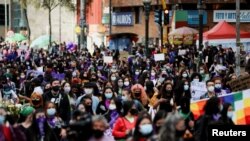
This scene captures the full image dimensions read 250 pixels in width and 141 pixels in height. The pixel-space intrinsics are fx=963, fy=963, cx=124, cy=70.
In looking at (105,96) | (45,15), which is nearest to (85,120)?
(105,96)

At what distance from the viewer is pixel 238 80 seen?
22375 mm

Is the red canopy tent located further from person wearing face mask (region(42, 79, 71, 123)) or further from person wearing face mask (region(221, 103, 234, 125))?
person wearing face mask (region(221, 103, 234, 125))

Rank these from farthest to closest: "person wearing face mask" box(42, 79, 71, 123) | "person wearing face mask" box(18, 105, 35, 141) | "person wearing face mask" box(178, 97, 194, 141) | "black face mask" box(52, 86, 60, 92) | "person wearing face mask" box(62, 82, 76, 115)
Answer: "black face mask" box(52, 86, 60, 92) < "person wearing face mask" box(62, 82, 76, 115) < "person wearing face mask" box(42, 79, 71, 123) < "person wearing face mask" box(18, 105, 35, 141) < "person wearing face mask" box(178, 97, 194, 141)

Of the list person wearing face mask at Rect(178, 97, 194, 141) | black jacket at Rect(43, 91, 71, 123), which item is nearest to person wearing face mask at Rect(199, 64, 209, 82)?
black jacket at Rect(43, 91, 71, 123)

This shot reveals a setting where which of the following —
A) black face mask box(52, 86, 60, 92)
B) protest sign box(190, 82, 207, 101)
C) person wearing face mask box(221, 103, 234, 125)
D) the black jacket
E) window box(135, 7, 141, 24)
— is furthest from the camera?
window box(135, 7, 141, 24)

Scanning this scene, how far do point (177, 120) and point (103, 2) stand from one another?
229 feet

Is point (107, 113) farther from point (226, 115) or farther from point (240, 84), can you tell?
point (240, 84)

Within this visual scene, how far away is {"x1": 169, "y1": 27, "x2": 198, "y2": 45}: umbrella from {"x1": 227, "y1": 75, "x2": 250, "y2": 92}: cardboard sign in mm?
28480

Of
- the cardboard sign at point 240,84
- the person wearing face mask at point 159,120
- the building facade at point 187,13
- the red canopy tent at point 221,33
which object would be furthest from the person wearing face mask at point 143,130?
the building facade at point 187,13

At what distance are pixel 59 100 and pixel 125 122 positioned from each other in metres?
4.74

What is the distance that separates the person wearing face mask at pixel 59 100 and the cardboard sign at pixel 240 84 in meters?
4.26

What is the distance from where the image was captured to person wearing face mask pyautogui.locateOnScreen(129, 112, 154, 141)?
11.6 m

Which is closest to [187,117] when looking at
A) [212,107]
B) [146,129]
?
[212,107]

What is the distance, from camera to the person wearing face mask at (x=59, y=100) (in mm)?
17545
